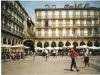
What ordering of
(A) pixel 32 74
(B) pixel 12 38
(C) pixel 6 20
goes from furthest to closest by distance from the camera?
(B) pixel 12 38, (C) pixel 6 20, (A) pixel 32 74

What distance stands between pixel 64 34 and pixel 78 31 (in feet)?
11.9

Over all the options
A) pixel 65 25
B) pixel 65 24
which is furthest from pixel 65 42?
pixel 65 24

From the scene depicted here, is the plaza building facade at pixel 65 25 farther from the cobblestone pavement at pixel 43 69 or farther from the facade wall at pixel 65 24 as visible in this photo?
the cobblestone pavement at pixel 43 69

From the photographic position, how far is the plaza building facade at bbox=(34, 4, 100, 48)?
55938mm

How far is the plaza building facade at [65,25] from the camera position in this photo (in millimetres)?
55938

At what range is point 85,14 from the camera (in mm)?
57156

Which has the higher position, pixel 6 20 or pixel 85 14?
pixel 85 14

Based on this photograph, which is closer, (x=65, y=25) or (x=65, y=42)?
(x=65, y=42)

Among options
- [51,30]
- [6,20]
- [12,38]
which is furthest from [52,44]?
[6,20]

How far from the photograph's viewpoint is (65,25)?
5700 cm

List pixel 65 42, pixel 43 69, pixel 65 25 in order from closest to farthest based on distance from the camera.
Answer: pixel 43 69 < pixel 65 42 < pixel 65 25

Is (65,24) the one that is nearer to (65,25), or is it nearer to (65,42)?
(65,25)

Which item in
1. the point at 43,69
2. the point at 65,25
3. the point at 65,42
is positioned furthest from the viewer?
the point at 65,25

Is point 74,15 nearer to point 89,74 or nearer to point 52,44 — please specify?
point 52,44
